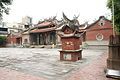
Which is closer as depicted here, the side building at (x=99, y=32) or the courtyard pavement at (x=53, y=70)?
the courtyard pavement at (x=53, y=70)

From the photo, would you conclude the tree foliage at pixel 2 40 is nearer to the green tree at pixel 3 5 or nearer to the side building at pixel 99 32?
the side building at pixel 99 32

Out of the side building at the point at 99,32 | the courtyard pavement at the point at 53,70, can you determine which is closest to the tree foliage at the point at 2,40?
the side building at the point at 99,32

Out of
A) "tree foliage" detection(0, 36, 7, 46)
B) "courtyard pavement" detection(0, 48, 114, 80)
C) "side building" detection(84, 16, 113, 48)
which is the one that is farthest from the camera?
"tree foliage" detection(0, 36, 7, 46)

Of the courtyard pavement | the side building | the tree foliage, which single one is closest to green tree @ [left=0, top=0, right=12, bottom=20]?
the courtyard pavement

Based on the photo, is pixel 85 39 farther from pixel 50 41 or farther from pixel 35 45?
pixel 35 45

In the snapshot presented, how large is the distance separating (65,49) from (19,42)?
123ft

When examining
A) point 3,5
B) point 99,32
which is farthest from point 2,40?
point 3,5

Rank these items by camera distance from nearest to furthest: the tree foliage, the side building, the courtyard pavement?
the courtyard pavement
the side building
the tree foliage

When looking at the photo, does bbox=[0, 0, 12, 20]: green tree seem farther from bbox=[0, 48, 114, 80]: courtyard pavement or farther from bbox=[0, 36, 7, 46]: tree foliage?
bbox=[0, 36, 7, 46]: tree foliage

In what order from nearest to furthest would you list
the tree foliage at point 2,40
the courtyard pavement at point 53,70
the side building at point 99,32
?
1. the courtyard pavement at point 53,70
2. the side building at point 99,32
3. the tree foliage at point 2,40

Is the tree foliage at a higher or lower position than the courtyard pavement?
higher

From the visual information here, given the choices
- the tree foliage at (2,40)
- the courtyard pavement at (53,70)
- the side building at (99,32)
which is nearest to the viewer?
the courtyard pavement at (53,70)

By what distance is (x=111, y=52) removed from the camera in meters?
8.91

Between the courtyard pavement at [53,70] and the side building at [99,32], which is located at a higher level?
the side building at [99,32]
